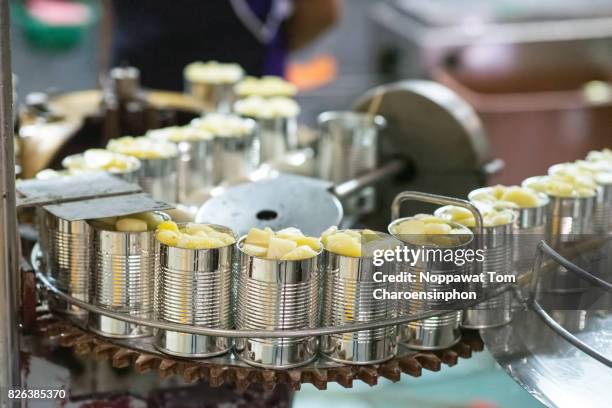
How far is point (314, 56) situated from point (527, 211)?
4.03 m

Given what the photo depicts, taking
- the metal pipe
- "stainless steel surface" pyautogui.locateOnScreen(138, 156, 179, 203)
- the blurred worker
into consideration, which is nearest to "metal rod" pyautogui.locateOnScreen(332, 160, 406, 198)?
"stainless steel surface" pyautogui.locateOnScreen(138, 156, 179, 203)

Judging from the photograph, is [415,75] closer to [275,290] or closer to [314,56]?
[314,56]

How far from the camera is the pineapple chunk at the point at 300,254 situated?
4.98 feet

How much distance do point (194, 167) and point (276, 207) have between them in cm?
30

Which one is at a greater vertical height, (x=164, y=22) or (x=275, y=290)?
(x=164, y=22)

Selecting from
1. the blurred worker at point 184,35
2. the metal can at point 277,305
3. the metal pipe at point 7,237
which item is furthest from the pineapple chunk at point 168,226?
the blurred worker at point 184,35

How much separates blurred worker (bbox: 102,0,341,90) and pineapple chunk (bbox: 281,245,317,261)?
206cm

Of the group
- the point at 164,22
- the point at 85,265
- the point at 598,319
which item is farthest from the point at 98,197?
the point at 164,22

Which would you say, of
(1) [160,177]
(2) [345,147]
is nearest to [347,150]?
(2) [345,147]

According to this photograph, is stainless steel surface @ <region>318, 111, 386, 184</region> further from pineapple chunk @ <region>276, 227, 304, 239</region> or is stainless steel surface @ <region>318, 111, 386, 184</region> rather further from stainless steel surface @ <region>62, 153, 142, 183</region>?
pineapple chunk @ <region>276, 227, 304, 239</region>

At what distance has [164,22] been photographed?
355cm

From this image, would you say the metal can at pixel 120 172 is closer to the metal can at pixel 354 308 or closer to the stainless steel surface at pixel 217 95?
the metal can at pixel 354 308

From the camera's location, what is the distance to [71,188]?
1.79m

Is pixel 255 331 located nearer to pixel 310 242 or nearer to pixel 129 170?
pixel 310 242
